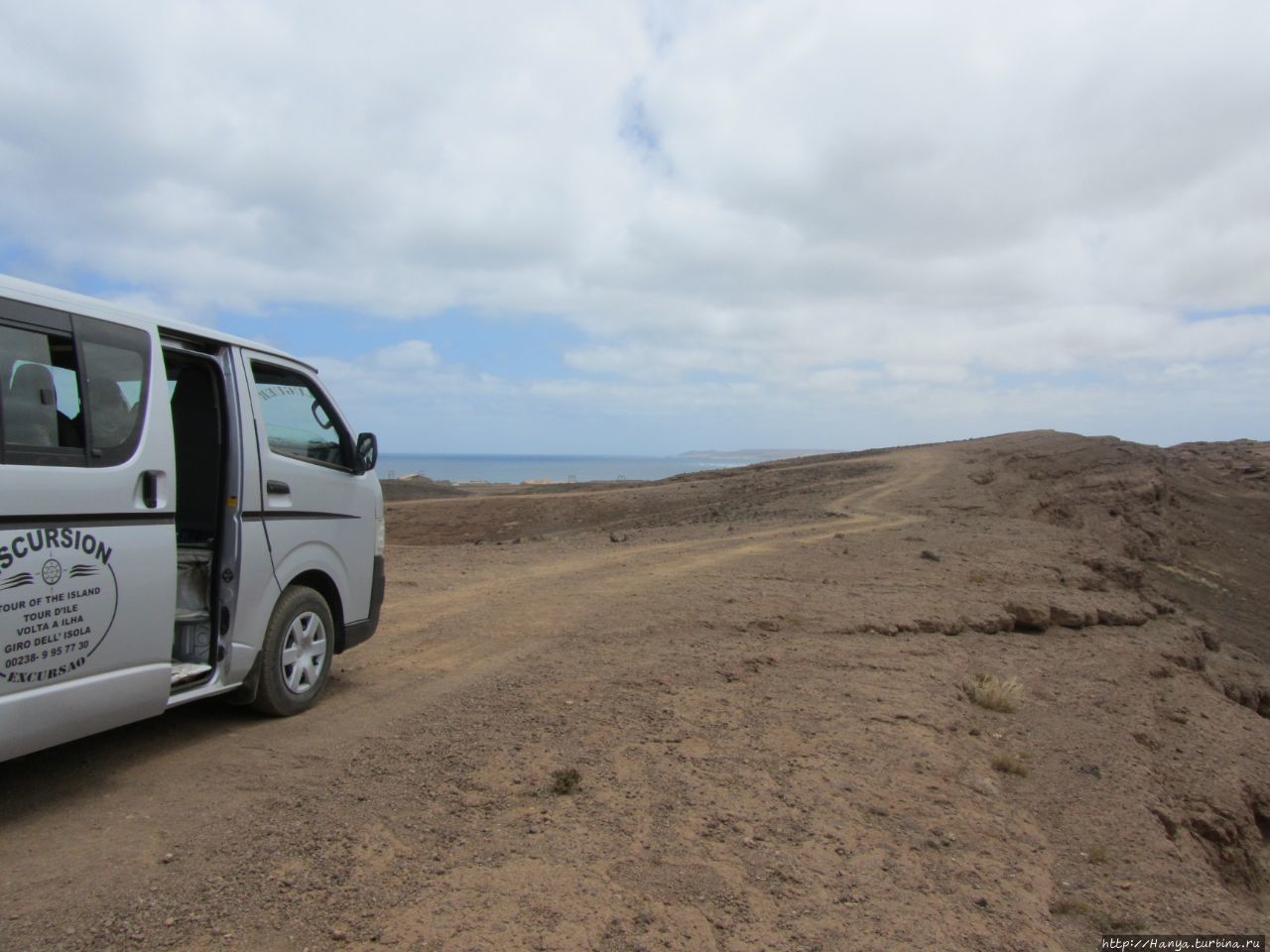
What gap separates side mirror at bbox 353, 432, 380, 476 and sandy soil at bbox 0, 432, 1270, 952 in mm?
1668

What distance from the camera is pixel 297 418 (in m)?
6.01

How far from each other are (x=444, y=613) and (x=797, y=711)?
439 centimetres

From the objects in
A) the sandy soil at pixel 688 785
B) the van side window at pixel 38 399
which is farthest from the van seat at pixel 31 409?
the sandy soil at pixel 688 785

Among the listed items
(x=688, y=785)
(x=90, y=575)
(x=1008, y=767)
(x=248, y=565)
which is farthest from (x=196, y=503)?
(x=1008, y=767)

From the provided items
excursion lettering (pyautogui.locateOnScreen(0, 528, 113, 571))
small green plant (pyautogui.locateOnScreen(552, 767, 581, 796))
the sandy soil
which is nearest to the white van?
excursion lettering (pyautogui.locateOnScreen(0, 528, 113, 571))

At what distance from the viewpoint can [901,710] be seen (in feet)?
22.5

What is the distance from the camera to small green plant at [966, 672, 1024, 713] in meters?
7.76

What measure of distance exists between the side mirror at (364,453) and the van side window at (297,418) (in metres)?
0.08

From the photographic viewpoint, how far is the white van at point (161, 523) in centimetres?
403

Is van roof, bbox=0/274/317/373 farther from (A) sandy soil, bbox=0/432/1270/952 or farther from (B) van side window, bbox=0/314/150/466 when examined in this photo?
(A) sandy soil, bbox=0/432/1270/952

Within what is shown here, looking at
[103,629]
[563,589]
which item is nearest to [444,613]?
[563,589]

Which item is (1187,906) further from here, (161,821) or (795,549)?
(795,549)

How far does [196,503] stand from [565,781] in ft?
9.99

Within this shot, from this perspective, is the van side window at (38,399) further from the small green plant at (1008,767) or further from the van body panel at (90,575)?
the small green plant at (1008,767)
